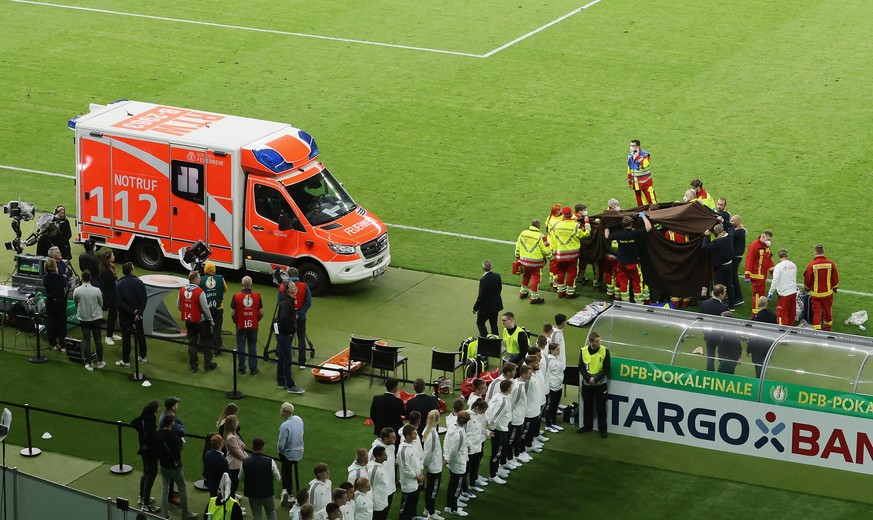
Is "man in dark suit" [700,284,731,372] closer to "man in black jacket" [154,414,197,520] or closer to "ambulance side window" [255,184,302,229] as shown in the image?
"ambulance side window" [255,184,302,229]

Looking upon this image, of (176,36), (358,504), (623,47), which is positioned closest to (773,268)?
(358,504)

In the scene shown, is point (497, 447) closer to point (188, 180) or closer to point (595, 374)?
point (595, 374)

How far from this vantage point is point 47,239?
85.0 feet

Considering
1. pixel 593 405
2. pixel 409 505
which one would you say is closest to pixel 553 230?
pixel 593 405

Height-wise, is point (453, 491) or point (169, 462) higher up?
point (169, 462)

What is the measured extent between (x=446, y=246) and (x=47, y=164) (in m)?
10.5

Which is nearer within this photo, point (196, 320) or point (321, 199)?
point (196, 320)

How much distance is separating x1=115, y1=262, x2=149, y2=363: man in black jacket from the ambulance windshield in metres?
4.15

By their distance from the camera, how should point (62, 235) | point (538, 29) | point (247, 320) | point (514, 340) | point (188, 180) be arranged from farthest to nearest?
point (538, 29) → point (188, 180) → point (62, 235) → point (247, 320) → point (514, 340)

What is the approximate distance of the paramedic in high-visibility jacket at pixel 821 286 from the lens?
25094 millimetres

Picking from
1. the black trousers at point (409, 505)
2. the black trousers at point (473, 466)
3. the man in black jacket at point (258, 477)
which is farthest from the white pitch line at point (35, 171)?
the black trousers at point (409, 505)

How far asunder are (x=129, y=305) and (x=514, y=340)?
21.2 ft

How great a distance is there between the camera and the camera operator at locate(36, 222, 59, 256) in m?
25.9

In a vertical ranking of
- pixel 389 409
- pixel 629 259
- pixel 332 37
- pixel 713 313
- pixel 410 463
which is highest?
pixel 332 37
